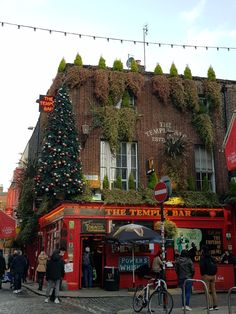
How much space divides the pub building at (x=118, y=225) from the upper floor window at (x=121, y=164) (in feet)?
7.07

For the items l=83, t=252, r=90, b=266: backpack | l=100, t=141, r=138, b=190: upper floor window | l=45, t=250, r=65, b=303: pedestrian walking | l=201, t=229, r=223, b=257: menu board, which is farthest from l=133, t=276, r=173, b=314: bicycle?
l=100, t=141, r=138, b=190: upper floor window

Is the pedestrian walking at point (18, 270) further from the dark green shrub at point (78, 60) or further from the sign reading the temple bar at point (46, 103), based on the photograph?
the dark green shrub at point (78, 60)

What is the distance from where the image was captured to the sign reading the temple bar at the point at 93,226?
62.5 feet

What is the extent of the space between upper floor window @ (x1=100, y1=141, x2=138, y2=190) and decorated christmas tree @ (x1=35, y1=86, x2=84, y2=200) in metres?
1.55

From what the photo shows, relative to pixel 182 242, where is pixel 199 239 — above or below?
above

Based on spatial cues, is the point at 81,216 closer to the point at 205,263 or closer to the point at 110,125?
the point at 110,125

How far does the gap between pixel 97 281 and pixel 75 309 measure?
25.6 feet

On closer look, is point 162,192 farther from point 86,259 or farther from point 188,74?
point 188,74

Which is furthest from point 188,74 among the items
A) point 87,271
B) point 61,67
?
point 87,271

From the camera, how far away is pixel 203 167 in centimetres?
2269

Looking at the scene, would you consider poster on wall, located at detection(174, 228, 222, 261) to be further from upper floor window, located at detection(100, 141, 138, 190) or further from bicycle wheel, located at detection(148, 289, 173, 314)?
bicycle wheel, located at detection(148, 289, 173, 314)

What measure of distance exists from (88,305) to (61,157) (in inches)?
330

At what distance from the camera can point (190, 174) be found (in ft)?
72.6

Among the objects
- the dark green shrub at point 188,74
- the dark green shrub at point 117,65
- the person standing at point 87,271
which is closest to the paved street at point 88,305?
the person standing at point 87,271
